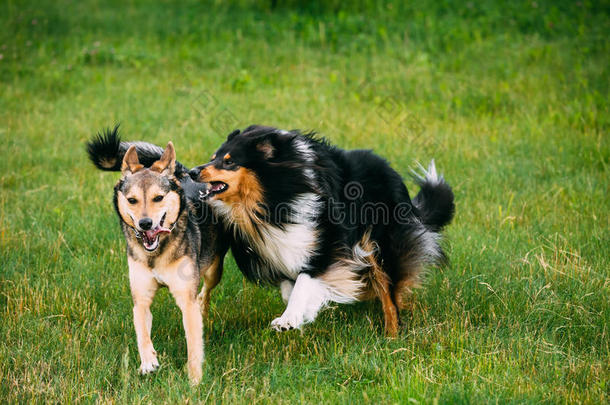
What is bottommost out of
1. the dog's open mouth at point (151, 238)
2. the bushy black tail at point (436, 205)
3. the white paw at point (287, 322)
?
the white paw at point (287, 322)

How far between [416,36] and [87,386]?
394 inches

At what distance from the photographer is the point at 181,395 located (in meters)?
3.48

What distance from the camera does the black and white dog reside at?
421 cm

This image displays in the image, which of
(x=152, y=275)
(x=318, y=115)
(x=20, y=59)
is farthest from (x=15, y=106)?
(x=152, y=275)

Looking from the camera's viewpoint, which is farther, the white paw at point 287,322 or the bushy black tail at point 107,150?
the bushy black tail at point 107,150

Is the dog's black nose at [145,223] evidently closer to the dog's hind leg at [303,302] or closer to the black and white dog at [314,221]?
the black and white dog at [314,221]

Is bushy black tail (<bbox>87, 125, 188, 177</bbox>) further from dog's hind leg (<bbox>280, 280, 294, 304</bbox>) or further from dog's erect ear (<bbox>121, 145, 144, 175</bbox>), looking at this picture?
dog's hind leg (<bbox>280, 280, 294, 304</bbox>)

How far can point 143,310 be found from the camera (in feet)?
12.4

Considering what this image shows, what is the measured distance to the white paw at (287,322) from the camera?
154 inches

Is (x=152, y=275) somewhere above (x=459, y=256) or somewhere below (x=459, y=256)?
above

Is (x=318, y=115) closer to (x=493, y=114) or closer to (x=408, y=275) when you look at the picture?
(x=493, y=114)

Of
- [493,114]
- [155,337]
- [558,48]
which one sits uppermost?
[558,48]

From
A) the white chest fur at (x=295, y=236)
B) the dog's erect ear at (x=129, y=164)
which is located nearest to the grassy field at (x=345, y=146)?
the white chest fur at (x=295, y=236)

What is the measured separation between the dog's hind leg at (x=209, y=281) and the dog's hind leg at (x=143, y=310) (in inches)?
32.2
